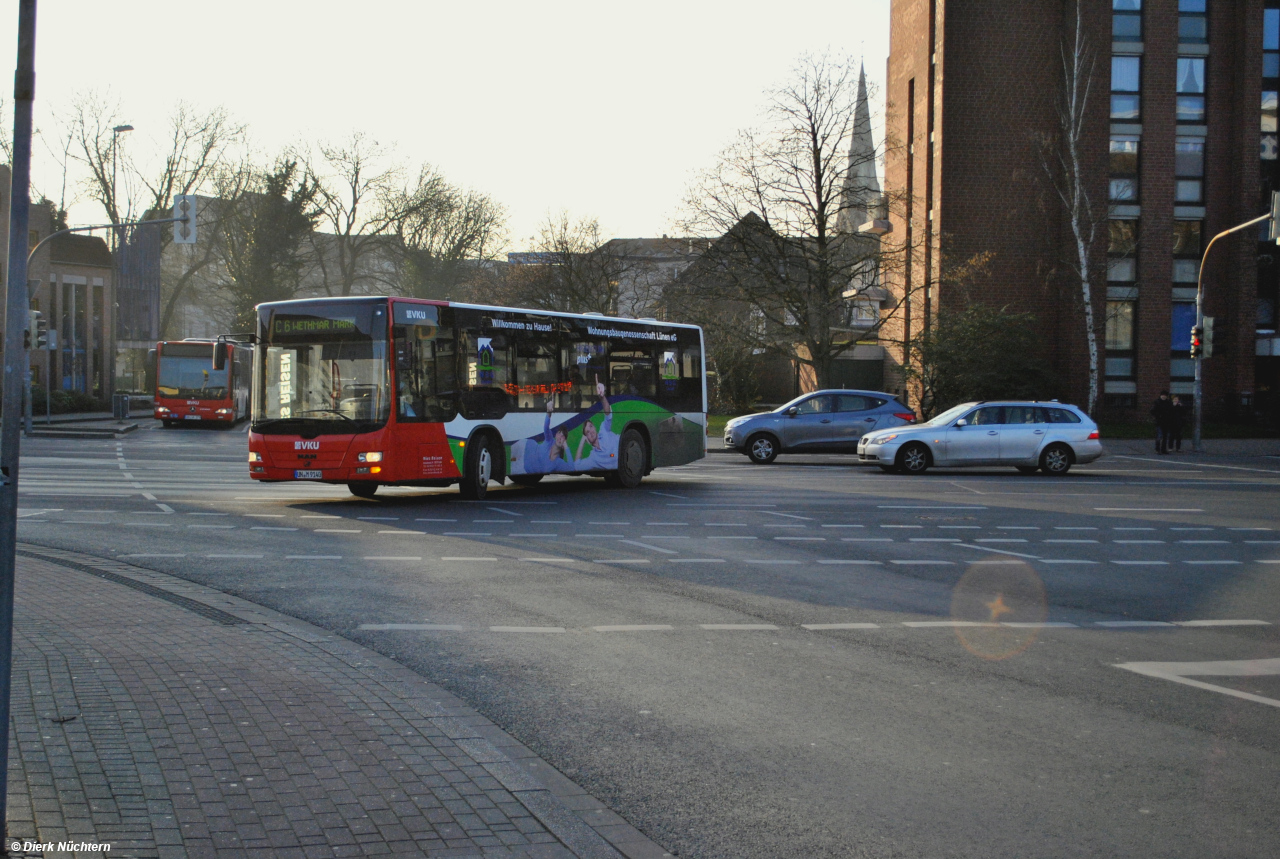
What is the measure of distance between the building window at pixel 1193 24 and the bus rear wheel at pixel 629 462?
34.8 metres

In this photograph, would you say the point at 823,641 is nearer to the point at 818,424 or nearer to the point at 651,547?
the point at 651,547

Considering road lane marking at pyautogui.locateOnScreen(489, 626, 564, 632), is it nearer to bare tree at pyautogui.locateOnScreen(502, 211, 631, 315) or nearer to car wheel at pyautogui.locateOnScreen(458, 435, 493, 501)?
car wheel at pyautogui.locateOnScreen(458, 435, 493, 501)

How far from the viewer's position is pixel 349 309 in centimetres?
1648

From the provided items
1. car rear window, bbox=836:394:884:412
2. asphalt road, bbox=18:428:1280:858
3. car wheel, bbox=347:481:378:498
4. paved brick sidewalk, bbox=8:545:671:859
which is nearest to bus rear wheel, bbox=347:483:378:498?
car wheel, bbox=347:481:378:498

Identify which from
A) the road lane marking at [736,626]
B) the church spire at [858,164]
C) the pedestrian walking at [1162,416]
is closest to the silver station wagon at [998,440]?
the pedestrian walking at [1162,416]

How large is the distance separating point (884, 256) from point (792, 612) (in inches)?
1213

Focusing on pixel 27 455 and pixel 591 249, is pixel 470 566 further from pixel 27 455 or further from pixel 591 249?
pixel 591 249

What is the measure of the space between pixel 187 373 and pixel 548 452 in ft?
89.7

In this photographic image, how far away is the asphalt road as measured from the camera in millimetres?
4641

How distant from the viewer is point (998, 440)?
2472 cm

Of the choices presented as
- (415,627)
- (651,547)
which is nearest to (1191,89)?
(651,547)

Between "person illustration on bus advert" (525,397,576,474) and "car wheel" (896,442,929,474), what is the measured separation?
28.4 feet

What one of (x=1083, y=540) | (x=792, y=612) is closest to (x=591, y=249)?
(x=1083, y=540)

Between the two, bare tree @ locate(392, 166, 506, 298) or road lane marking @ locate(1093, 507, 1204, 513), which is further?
bare tree @ locate(392, 166, 506, 298)
